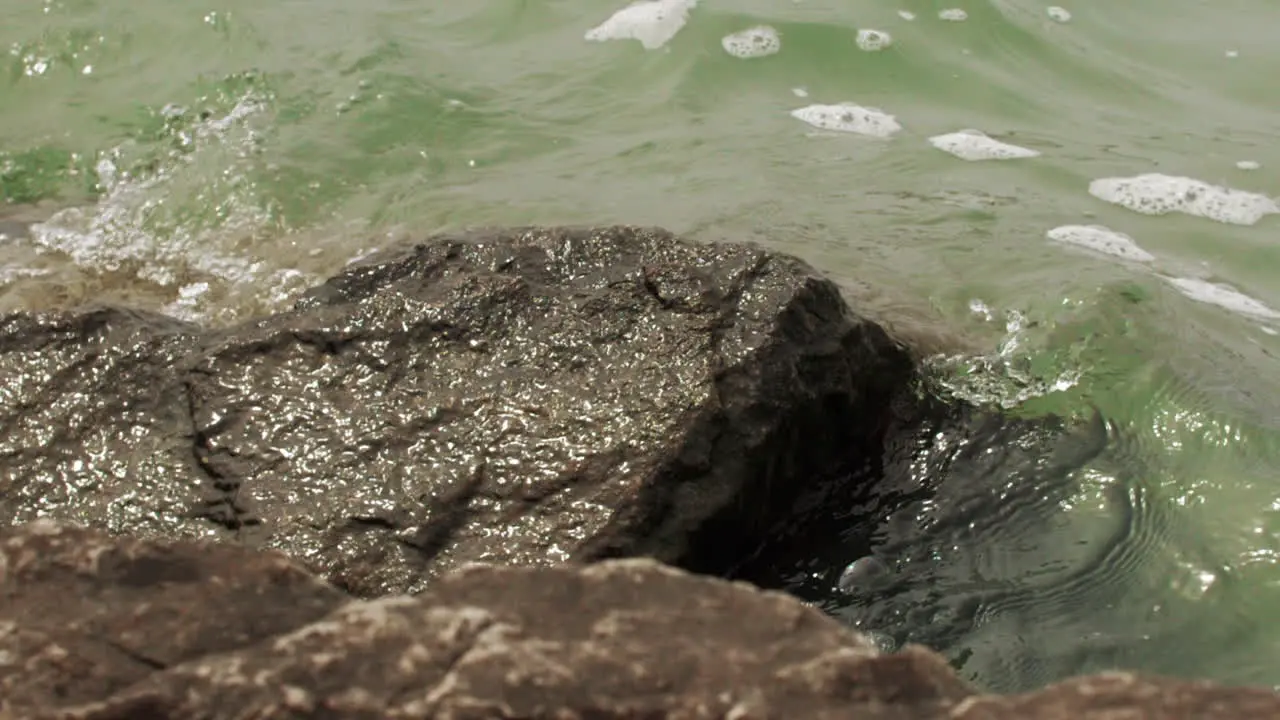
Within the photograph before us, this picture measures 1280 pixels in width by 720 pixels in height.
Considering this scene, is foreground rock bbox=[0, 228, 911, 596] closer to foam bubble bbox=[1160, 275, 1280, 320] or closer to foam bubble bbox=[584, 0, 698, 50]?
foam bubble bbox=[1160, 275, 1280, 320]

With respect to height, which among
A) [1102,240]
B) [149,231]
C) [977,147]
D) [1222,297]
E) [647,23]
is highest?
[647,23]

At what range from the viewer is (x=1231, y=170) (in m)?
7.16

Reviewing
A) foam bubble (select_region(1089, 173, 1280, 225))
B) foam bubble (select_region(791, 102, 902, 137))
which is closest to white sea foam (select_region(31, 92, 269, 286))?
foam bubble (select_region(791, 102, 902, 137))

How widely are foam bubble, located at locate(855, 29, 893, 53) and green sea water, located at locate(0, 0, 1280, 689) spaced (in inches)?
3.3

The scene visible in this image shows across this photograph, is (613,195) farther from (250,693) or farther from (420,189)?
(250,693)

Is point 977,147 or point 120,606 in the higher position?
point 120,606

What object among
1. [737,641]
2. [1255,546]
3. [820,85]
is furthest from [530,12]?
[737,641]

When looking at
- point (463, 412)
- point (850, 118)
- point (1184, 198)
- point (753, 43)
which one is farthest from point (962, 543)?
point (753, 43)

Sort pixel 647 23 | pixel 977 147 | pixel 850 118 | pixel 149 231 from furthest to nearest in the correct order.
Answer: pixel 647 23
pixel 850 118
pixel 977 147
pixel 149 231

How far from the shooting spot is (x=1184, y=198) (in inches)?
271

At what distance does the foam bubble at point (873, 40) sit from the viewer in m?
8.23

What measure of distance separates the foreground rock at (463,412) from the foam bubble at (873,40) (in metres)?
4.27

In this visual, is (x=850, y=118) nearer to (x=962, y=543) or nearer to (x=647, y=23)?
(x=647, y=23)

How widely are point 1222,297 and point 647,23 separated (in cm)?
407
